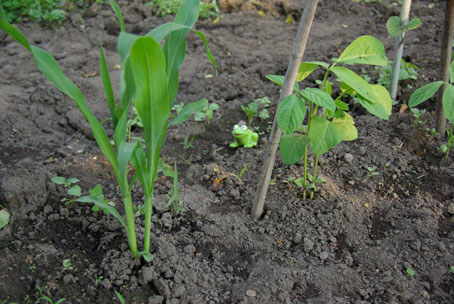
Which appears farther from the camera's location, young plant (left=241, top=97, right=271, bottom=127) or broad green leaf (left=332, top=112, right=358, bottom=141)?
young plant (left=241, top=97, right=271, bottom=127)

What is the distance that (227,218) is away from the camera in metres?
2.01

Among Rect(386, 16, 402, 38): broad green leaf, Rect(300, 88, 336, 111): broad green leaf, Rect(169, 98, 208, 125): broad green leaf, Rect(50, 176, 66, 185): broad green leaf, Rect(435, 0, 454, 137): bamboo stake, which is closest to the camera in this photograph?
Rect(169, 98, 208, 125): broad green leaf

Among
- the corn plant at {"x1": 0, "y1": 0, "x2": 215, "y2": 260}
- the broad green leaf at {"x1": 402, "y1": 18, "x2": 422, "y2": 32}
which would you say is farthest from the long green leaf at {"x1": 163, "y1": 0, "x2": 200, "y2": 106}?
the broad green leaf at {"x1": 402, "y1": 18, "x2": 422, "y2": 32}

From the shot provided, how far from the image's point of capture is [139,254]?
5.65 feet

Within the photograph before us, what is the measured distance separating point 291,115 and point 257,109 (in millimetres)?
1280

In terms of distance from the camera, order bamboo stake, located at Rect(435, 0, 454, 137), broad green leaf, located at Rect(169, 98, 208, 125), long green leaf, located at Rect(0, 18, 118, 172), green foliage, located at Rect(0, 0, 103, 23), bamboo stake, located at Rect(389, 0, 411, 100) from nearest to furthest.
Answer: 1. long green leaf, located at Rect(0, 18, 118, 172)
2. broad green leaf, located at Rect(169, 98, 208, 125)
3. bamboo stake, located at Rect(435, 0, 454, 137)
4. bamboo stake, located at Rect(389, 0, 411, 100)
5. green foliage, located at Rect(0, 0, 103, 23)

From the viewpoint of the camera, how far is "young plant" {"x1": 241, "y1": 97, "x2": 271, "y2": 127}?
2.72m

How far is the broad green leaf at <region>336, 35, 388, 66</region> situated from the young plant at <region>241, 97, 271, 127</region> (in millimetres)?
1060

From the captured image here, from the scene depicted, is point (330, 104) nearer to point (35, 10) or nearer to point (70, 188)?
point (70, 188)

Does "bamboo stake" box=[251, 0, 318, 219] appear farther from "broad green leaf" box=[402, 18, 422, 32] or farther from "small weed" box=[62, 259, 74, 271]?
"broad green leaf" box=[402, 18, 422, 32]

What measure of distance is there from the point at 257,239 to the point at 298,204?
300mm

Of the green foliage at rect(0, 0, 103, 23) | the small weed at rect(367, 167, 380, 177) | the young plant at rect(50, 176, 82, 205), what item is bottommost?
the green foliage at rect(0, 0, 103, 23)

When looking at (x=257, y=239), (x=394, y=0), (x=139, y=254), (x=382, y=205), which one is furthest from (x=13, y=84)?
(x=394, y=0)

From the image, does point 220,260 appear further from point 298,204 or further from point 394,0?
point 394,0
